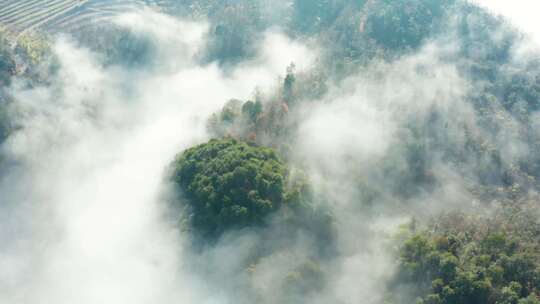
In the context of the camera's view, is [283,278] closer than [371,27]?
Yes

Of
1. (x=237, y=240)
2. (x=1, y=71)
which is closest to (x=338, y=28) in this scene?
(x=237, y=240)

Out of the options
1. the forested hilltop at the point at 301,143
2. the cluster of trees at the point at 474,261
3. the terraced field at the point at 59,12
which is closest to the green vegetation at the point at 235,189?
the forested hilltop at the point at 301,143

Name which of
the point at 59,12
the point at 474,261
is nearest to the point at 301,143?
the point at 474,261

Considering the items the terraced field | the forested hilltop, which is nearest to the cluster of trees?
the forested hilltop

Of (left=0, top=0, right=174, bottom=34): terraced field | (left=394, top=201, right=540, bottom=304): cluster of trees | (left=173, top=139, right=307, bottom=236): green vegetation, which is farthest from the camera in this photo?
(left=0, top=0, right=174, bottom=34): terraced field

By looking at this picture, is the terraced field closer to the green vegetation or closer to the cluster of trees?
the green vegetation

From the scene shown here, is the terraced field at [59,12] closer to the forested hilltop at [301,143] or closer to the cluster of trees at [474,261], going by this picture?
the forested hilltop at [301,143]

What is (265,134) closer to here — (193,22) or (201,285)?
(201,285)
